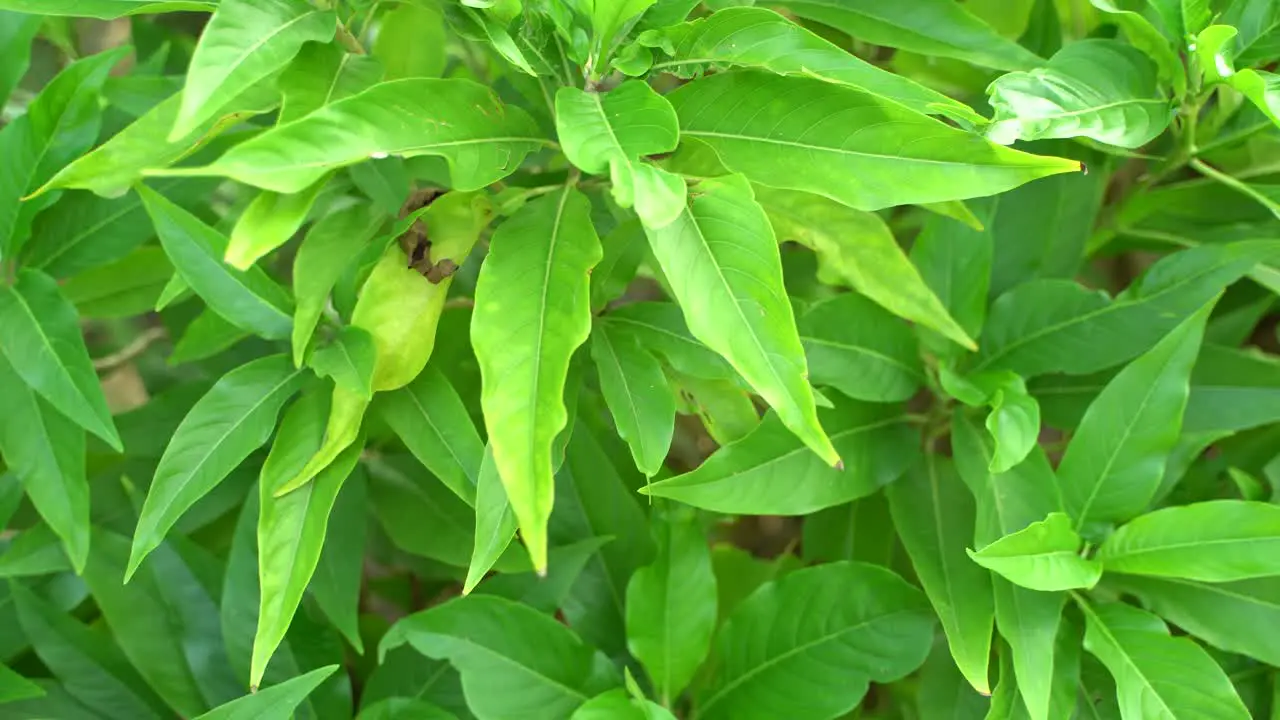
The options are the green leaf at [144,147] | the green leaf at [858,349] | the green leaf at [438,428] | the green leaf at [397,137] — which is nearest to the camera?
the green leaf at [397,137]

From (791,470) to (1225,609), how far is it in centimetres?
39

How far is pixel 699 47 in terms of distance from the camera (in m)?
0.65

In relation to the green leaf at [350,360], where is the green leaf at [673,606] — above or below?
below

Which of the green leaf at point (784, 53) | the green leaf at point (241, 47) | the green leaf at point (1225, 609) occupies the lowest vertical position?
the green leaf at point (1225, 609)

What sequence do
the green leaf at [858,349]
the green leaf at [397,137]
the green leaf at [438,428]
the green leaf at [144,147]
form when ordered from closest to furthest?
the green leaf at [397,137] < the green leaf at [144,147] < the green leaf at [438,428] < the green leaf at [858,349]

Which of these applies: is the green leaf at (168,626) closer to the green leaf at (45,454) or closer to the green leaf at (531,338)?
the green leaf at (45,454)

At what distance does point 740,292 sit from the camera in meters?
0.58

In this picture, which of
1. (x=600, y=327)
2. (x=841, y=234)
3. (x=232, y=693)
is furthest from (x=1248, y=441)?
(x=232, y=693)

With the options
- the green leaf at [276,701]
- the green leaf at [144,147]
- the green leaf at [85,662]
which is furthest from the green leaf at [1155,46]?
the green leaf at [85,662]

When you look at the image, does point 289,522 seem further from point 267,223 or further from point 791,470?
point 791,470

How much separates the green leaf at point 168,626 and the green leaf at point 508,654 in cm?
20

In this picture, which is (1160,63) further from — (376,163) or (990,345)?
(376,163)

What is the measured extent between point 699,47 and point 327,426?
0.40 m

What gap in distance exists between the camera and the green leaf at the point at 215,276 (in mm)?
692
